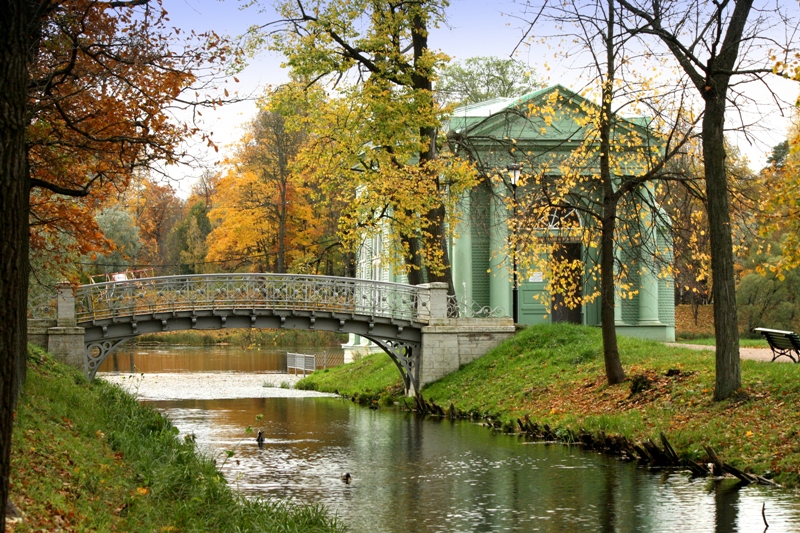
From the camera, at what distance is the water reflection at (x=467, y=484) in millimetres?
11938

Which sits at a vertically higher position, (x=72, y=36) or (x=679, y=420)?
(x=72, y=36)

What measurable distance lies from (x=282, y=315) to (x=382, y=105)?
633cm

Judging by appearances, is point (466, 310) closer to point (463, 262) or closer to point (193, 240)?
point (463, 262)

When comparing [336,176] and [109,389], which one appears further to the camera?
[336,176]

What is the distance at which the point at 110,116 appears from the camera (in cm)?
1411

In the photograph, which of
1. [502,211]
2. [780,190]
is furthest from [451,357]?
[780,190]

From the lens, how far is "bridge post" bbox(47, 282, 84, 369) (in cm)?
2509

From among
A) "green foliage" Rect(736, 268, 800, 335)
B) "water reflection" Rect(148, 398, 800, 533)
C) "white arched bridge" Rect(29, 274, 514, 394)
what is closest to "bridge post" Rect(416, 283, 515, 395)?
"white arched bridge" Rect(29, 274, 514, 394)

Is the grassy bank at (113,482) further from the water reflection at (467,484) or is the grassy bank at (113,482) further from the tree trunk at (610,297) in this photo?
the tree trunk at (610,297)

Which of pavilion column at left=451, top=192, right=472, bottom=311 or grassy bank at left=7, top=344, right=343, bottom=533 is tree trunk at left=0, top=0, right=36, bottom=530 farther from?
pavilion column at left=451, top=192, right=472, bottom=311

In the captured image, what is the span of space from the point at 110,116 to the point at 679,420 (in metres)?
10.4

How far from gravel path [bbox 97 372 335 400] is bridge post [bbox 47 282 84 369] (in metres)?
2.62

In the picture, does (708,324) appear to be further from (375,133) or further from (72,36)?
(72,36)

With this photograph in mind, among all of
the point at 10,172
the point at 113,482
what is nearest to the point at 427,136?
the point at 113,482
